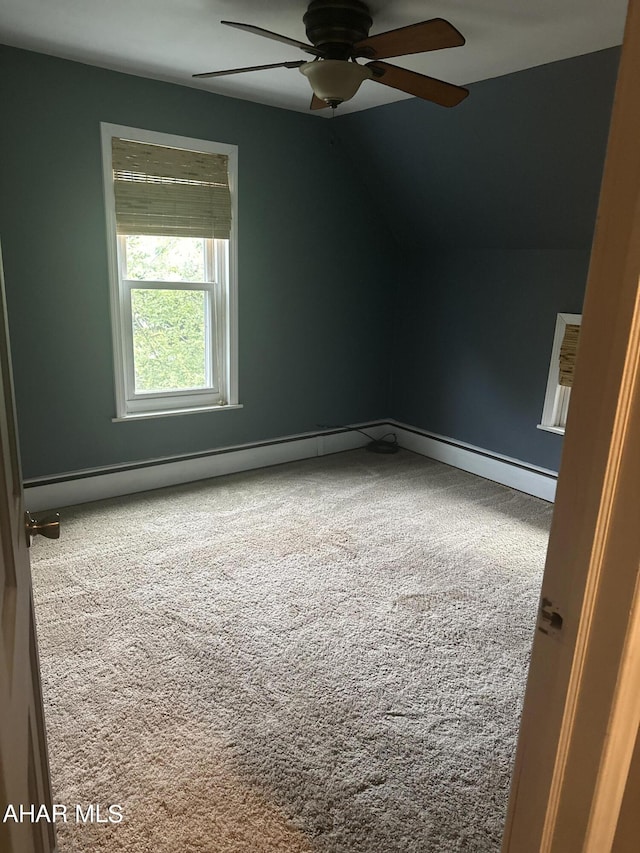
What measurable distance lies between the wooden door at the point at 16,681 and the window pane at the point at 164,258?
8.16 feet

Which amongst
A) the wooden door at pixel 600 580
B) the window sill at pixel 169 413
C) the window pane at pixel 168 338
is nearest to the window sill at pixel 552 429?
the window sill at pixel 169 413

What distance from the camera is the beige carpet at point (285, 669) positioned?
1.62m

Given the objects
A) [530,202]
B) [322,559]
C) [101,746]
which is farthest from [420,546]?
[530,202]

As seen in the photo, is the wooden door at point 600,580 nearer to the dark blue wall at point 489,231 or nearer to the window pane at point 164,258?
the dark blue wall at point 489,231

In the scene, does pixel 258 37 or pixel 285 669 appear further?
pixel 258 37

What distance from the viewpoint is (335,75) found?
2152 millimetres

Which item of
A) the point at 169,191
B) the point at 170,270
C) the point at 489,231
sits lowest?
the point at 170,270

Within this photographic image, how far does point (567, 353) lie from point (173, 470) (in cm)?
258

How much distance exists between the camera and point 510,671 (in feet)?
7.21

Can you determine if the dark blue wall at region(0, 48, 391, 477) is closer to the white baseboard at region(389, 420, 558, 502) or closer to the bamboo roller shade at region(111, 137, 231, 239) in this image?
the bamboo roller shade at region(111, 137, 231, 239)

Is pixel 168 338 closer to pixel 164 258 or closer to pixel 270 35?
pixel 164 258

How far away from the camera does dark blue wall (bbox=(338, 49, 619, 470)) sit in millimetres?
2947

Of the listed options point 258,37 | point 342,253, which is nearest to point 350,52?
point 258,37

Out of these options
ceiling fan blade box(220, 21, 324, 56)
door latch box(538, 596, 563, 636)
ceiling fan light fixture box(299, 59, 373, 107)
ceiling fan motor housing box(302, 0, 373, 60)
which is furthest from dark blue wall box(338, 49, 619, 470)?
door latch box(538, 596, 563, 636)
